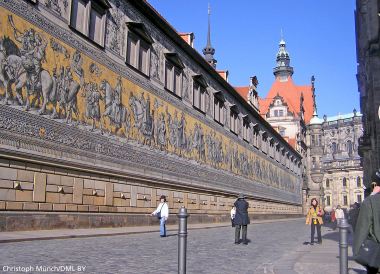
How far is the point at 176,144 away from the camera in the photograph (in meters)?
21.0

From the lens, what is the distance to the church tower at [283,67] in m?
95.6

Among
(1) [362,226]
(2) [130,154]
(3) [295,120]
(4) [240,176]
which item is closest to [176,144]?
(2) [130,154]

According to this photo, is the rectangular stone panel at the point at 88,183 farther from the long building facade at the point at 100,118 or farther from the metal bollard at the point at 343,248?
the metal bollard at the point at 343,248

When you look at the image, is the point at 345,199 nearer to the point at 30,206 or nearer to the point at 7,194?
the point at 30,206

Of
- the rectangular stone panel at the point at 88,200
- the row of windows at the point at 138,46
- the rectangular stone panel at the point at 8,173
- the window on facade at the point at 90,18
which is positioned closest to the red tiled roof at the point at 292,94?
the row of windows at the point at 138,46

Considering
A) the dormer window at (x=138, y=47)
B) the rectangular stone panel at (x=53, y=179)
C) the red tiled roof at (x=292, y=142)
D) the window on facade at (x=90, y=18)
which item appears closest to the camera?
the rectangular stone panel at (x=53, y=179)

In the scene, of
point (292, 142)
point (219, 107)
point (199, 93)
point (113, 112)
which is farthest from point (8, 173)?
point (292, 142)

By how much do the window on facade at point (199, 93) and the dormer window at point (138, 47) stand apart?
18.9 ft

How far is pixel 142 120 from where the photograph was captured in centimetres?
1769

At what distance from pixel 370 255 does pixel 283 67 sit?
9546 centimetres

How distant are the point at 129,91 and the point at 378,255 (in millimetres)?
13779

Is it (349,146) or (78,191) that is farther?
(349,146)

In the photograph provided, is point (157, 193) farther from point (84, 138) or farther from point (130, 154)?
point (84, 138)

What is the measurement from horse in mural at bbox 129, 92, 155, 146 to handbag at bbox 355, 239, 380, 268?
13.2m
